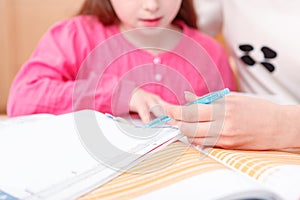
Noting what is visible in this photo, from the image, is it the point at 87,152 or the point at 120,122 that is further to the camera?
the point at 120,122

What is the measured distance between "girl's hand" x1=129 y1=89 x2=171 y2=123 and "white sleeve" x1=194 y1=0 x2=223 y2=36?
1.28 feet

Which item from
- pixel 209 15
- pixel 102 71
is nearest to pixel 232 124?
pixel 102 71

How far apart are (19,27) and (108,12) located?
0.37 m

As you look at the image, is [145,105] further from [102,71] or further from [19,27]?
[19,27]

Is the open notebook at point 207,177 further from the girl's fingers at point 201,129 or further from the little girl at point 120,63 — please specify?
the little girl at point 120,63

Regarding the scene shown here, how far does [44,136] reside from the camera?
545mm

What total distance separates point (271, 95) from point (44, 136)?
52 cm

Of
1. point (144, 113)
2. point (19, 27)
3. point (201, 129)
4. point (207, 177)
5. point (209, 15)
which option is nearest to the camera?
point (207, 177)

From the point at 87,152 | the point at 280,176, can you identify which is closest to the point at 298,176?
the point at 280,176

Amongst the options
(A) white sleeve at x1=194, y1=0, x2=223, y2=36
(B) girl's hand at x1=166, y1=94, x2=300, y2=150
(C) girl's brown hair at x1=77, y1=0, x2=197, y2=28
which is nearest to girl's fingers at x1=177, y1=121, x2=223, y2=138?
(B) girl's hand at x1=166, y1=94, x2=300, y2=150

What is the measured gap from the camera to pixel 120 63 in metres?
0.90

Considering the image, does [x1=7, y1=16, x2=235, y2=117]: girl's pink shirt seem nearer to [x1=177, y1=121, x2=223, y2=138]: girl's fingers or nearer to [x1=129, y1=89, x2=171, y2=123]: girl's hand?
[x1=129, y1=89, x2=171, y2=123]: girl's hand

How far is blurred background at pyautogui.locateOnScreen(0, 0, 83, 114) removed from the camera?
1.16 meters

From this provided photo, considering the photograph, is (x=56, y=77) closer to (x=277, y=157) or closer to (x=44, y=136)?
(x=44, y=136)
